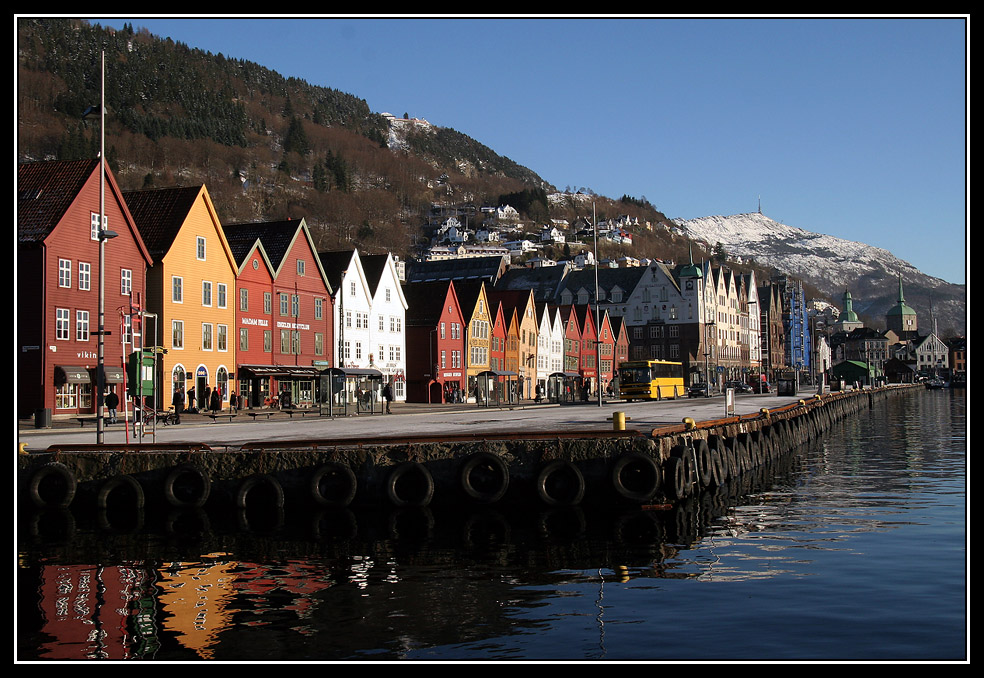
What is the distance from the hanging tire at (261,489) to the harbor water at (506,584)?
502mm

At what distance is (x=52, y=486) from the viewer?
1022 inches

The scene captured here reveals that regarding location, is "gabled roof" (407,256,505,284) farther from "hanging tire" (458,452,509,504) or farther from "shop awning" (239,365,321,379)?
"hanging tire" (458,452,509,504)

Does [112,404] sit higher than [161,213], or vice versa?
[161,213]

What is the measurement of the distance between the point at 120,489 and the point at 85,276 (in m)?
31.8

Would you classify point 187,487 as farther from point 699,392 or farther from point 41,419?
point 699,392

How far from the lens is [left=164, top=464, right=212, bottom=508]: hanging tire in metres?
25.6

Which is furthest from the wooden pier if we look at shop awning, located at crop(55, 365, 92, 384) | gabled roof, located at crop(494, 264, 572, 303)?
gabled roof, located at crop(494, 264, 572, 303)

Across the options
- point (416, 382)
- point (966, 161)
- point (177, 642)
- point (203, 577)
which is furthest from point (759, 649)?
point (416, 382)

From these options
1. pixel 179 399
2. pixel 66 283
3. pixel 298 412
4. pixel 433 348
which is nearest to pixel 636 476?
pixel 179 399

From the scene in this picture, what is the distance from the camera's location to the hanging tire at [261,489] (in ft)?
83.5

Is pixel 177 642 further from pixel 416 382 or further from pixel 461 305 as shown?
pixel 461 305

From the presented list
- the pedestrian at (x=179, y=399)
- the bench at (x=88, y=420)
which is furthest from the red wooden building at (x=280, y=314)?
the bench at (x=88, y=420)

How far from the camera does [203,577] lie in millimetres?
18047

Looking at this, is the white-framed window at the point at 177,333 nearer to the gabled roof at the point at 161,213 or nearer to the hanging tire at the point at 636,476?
the gabled roof at the point at 161,213
